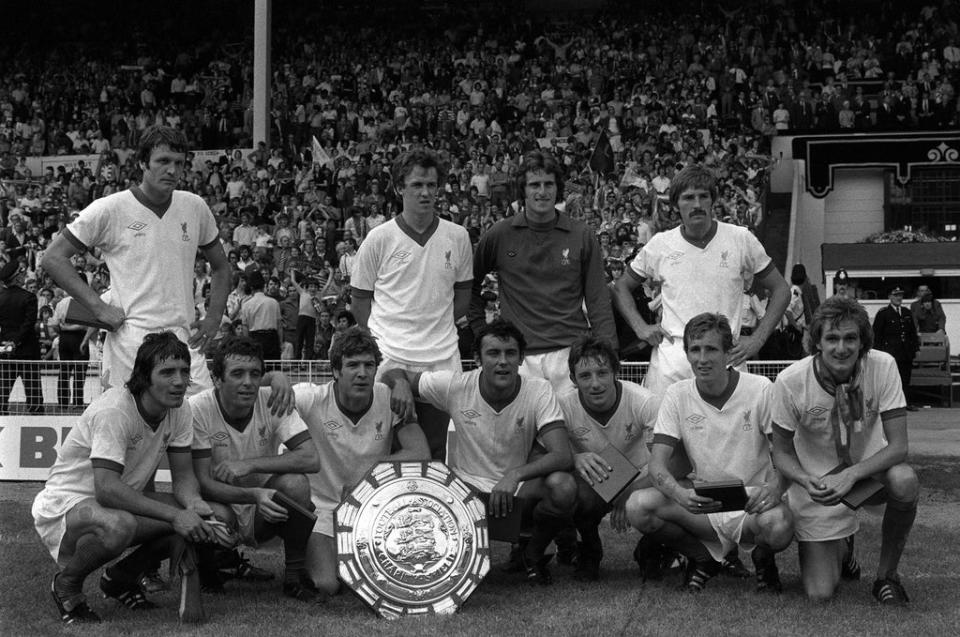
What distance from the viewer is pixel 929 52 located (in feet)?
85.1

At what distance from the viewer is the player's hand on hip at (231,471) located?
6023 mm

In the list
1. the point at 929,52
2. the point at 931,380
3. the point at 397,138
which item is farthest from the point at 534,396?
the point at 929,52

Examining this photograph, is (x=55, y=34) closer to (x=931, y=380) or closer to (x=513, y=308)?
(x=931, y=380)

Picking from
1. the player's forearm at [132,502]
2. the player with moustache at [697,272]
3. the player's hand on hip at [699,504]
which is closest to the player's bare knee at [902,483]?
the player's hand on hip at [699,504]

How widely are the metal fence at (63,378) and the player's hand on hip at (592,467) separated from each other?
11.1 feet

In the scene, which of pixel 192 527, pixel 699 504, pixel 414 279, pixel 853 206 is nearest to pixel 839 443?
pixel 699 504

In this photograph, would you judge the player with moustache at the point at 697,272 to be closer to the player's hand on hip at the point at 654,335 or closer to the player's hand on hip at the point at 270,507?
the player's hand on hip at the point at 654,335

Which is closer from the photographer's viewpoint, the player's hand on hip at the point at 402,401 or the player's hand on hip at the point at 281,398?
the player's hand on hip at the point at 281,398

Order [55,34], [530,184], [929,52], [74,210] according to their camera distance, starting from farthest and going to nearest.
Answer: [55,34], [929,52], [74,210], [530,184]

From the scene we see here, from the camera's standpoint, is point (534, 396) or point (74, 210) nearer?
point (534, 396)

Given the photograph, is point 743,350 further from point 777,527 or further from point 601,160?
point 601,160

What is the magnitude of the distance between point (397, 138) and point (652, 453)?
67.0 feet

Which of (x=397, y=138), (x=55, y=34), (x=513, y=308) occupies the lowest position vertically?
(x=513, y=308)

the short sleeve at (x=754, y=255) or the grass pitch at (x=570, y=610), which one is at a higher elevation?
the short sleeve at (x=754, y=255)
